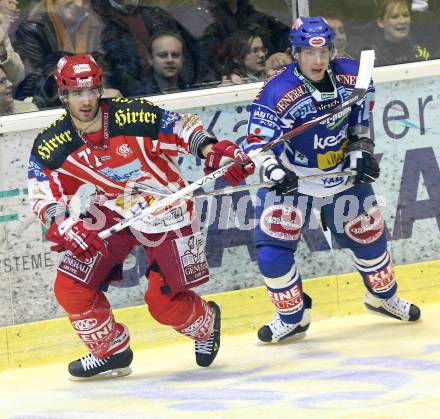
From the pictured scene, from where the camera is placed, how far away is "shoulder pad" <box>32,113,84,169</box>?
5.05 meters

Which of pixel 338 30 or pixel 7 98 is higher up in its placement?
pixel 338 30

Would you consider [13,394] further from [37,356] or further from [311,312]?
[311,312]

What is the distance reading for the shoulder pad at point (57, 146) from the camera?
5055 mm

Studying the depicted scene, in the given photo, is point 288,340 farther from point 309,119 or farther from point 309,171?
point 309,119

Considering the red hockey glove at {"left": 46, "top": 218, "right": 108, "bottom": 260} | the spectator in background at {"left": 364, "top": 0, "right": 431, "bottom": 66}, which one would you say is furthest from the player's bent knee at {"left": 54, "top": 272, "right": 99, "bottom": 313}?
the spectator in background at {"left": 364, "top": 0, "right": 431, "bottom": 66}

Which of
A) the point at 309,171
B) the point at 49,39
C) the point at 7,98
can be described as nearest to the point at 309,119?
the point at 309,171

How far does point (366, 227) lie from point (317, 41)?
84cm

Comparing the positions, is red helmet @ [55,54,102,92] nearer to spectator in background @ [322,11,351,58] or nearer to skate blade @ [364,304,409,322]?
spectator in background @ [322,11,351,58]

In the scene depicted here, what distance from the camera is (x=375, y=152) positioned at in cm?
599

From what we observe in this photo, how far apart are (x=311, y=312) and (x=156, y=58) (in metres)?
1.36

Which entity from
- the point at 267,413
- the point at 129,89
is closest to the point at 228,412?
the point at 267,413

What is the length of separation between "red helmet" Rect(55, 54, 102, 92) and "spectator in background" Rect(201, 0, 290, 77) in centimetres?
93

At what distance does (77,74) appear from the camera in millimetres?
4938

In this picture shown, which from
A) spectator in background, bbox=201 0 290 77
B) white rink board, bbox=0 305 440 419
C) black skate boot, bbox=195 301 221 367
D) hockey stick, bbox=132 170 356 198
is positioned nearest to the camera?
white rink board, bbox=0 305 440 419
